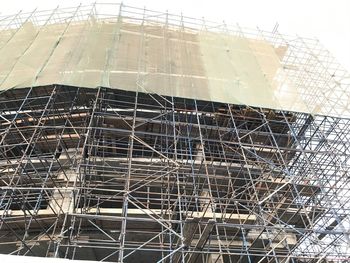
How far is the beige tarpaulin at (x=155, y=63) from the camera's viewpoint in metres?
13.2

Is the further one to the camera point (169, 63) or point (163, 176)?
point (169, 63)

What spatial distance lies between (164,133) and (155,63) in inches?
105

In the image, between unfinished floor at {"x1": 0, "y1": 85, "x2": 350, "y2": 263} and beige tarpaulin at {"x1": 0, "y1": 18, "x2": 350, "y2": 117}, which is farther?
beige tarpaulin at {"x1": 0, "y1": 18, "x2": 350, "y2": 117}

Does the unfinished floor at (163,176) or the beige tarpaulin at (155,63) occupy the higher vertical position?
the beige tarpaulin at (155,63)

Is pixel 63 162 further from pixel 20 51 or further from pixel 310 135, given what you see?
pixel 310 135

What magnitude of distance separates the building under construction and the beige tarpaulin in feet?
0.21

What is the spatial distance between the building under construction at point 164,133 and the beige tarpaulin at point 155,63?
64 mm

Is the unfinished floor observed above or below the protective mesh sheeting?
below

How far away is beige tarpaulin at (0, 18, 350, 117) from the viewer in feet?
43.3

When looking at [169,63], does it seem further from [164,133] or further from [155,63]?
[164,133]

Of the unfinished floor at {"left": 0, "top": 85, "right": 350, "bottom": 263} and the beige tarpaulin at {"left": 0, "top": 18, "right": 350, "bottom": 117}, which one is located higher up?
the beige tarpaulin at {"left": 0, "top": 18, "right": 350, "bottom": 117}

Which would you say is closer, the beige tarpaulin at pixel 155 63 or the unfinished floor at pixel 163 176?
the unfinished floor at pixel 163 176

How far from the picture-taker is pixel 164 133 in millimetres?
14297

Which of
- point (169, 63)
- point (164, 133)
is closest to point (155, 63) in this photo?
point (169, 63)
